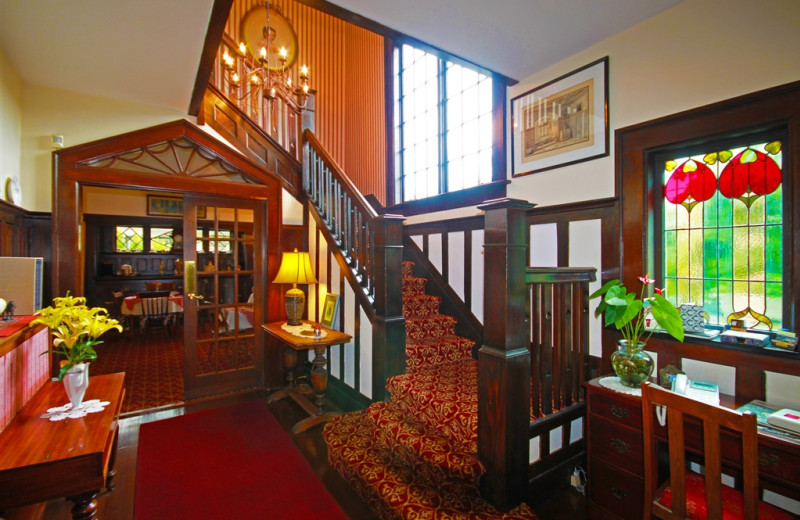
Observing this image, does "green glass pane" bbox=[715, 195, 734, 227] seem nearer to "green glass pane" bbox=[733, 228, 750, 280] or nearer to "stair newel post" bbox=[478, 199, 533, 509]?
"green glass pane" bbox=[733, 228, 750, 280]

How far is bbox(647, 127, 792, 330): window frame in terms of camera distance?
→ 189 centimetres

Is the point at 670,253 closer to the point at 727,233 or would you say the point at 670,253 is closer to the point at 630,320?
the point at 727,233

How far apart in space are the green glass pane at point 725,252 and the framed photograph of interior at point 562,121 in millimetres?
870

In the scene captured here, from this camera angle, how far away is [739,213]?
2086 millimetres

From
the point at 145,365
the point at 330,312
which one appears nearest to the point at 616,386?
the point at 330,312

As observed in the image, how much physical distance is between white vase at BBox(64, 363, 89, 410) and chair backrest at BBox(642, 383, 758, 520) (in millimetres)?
2815

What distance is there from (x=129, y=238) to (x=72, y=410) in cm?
763

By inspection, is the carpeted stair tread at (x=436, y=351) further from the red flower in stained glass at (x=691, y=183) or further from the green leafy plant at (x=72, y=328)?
the green leafy plant at (x=72, y=328)

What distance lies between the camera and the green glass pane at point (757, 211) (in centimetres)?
199

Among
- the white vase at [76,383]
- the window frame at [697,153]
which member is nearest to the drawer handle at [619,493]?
the window frame at [697,153]

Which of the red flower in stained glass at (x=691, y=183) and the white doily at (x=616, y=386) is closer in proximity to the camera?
the white doily at (x=616, y=386)

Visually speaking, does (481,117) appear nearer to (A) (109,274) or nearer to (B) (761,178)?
(B) (761,178)

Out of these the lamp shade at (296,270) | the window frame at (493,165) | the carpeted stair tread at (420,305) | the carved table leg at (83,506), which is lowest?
the carved table leg at (83,506)

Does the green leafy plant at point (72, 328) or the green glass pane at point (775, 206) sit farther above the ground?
the green glass pane at point (775, 206)
